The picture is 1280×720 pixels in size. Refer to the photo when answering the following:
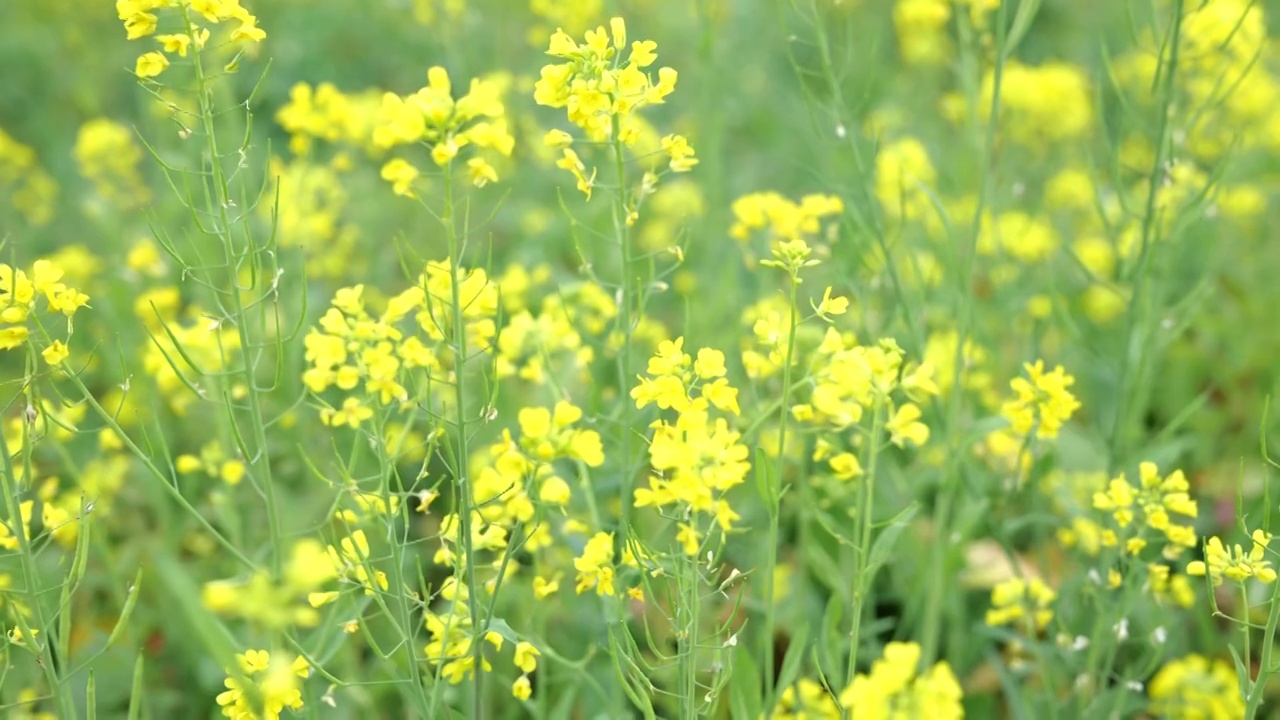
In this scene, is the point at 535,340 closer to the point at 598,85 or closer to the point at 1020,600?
the point at 598,85

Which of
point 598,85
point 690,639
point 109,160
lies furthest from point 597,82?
point 109,160

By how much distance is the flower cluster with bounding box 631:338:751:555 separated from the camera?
160 cm

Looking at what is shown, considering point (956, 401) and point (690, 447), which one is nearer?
point (690, 447)

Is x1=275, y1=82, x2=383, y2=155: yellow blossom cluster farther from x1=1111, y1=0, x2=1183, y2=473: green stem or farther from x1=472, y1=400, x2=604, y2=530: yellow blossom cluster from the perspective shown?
x1=1111, y1=0, x2=1183, y2=473: green stem

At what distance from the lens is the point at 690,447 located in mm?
1615

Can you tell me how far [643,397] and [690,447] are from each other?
0.62ft

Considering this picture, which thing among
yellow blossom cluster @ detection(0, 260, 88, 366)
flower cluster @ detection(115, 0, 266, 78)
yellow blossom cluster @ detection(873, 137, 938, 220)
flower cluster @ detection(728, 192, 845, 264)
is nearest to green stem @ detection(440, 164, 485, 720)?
flower cluster @ detection(115, 0, 266, 78)

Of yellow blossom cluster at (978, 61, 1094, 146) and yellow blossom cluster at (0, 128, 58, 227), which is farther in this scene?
yellow blossom cluster at (0, 128, 58, 227)

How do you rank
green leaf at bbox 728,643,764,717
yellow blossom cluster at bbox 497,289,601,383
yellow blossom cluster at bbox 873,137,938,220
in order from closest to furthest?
green leaf at bbox 728,643,764,717, yellow blossom cluster at bbox 497,289,601,383, yellow blossom cluster at bbox 873,137,938,220

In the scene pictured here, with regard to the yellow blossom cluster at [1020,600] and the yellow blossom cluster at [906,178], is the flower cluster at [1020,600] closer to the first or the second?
the yellow blossom cluster at [1020,600]

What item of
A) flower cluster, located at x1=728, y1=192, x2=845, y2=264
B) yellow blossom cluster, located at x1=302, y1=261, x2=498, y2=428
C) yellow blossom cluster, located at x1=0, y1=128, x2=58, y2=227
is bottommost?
yellow blossom cluster, located at x1=0, y1=128, x2=58, y2=227

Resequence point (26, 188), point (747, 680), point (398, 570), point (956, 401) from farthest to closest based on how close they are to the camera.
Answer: point (26, 188), point (956, 401), point (747, 680), point (398, 570)

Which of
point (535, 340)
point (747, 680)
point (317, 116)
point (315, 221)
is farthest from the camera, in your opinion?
point (315, 221)

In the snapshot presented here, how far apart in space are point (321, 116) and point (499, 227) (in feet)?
5.74
